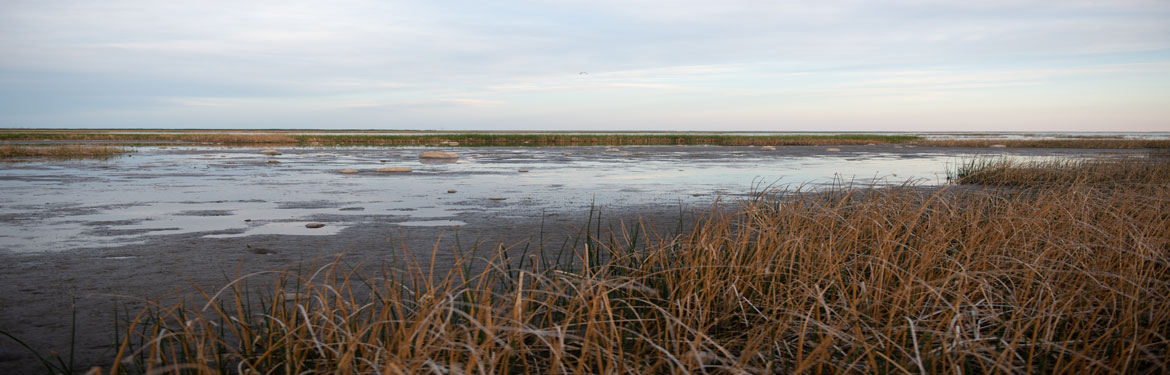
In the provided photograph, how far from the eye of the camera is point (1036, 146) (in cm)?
4928

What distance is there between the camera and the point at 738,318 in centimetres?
426

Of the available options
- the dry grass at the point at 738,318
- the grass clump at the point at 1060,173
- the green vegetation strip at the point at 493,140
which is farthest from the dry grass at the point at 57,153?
the grass clump at the point at 1060,173

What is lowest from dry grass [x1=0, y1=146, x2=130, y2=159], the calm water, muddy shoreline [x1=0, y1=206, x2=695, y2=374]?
muddy shoreline [x1=0, y1=206, x2=695, y2=374]

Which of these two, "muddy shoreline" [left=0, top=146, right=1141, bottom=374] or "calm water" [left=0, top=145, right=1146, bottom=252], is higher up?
"calm water" [left=0, top=145, right=1146, bottom=252]

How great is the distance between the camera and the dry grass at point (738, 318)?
3.04 metres

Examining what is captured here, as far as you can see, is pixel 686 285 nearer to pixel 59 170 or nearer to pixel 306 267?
pixel 306 267

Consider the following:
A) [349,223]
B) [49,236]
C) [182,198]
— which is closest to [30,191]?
[182,198]

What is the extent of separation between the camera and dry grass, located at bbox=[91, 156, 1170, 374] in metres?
3.04

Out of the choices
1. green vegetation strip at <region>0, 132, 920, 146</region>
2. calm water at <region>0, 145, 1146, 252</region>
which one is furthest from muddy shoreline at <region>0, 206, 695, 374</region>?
green vegetation strip at <region>0, 132, 920, 146</region>

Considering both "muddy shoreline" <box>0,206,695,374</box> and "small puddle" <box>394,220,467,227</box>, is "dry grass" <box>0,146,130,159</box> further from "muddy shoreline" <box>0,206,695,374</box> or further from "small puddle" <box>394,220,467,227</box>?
"muddy shoreline" <box>0,206,695,374</box>

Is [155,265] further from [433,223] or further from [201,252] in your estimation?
[433,223]

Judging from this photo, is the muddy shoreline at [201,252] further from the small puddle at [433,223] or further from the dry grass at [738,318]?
A: the dry grass at [738,318]

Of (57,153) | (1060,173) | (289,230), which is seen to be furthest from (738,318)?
(57,153)

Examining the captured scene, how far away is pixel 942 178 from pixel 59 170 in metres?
24.9
